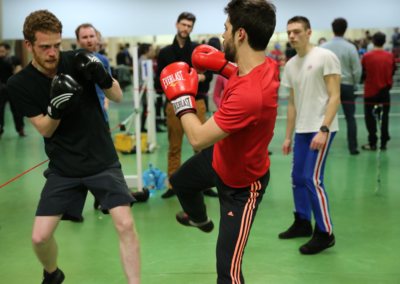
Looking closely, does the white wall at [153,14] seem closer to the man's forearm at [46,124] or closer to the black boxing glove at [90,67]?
the black boxing glove at [90,67]

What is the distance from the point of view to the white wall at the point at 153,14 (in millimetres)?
10812

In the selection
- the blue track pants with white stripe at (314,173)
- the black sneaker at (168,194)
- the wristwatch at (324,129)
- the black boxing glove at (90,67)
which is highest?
the black boxing glove at (90,67)

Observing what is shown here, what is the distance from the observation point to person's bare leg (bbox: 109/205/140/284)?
2.14 m

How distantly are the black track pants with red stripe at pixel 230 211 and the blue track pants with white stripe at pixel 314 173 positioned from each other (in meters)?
0.84

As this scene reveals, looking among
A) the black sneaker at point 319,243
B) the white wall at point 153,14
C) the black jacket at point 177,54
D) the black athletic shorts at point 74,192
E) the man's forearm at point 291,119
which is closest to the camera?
the black athletic shorts at point 74,192

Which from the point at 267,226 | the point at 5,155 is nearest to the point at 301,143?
the point at 267,226

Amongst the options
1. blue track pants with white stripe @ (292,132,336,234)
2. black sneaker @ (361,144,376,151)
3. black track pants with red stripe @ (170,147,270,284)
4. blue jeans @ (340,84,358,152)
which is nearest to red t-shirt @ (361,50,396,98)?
blue jeans @ (340,84,358,152)

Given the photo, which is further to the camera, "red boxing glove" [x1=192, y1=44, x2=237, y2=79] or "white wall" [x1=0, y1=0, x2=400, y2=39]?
"white wall" [x1=0, y1=0, x2=400, y2=39]

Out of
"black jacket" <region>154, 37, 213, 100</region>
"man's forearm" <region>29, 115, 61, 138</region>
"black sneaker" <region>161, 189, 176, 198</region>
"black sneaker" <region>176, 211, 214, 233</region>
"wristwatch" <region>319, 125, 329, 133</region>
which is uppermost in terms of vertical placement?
"black jacket" <region>154, 37, 213, 100</region>

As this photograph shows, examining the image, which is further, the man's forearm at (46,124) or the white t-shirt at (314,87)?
the white t-shirt at (314,87)

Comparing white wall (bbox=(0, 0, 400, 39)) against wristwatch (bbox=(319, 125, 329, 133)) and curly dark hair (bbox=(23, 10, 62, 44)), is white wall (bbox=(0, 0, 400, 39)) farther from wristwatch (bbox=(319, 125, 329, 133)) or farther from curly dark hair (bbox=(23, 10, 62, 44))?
curly dark hair (bbox=(23, 10, 62, 44))

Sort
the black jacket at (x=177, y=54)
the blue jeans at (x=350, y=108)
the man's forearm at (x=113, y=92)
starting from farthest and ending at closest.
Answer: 1. the blue jeans at (x=350, y=108)
2. the black jacket at (x=177, y=54)
3. the man's forearm at (x=113, y=92)

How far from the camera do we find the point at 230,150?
1956 millimetres

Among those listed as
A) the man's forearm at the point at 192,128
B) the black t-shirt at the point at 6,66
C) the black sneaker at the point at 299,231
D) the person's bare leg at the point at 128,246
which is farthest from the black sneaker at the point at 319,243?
the black t-shirt at the point at 6,66
